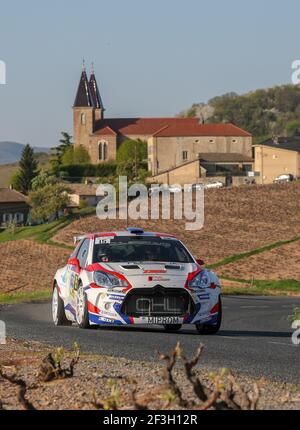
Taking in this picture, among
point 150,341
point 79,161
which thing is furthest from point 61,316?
point 79,161

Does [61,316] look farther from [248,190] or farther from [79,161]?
[79,161]

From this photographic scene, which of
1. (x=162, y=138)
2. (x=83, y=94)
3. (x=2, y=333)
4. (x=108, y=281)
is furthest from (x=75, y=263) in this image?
(x=83, y=94)

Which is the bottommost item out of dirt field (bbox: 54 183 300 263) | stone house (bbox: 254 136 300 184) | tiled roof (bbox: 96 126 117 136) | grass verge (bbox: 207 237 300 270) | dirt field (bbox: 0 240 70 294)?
dirt field (bbox: 0 240 70 294)

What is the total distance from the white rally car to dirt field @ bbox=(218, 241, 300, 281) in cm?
3875

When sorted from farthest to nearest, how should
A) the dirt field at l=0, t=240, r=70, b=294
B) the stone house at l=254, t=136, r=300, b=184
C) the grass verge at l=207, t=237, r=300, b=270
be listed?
the stone house at l=254, t=136, r=300, b=184, the grass verge at l=207, t=237, r=300, b=270, the dirt field at l=0, t=240, r=70, b=294

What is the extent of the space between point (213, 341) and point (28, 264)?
188ft

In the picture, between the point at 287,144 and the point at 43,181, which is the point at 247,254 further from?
the point at 287,144

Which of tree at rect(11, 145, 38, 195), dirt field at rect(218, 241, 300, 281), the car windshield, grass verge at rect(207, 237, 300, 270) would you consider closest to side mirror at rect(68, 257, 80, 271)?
the car windshield

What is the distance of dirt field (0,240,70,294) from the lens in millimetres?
61438

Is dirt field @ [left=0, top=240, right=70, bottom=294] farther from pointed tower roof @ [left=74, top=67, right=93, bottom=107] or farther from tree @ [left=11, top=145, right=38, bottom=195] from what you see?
pointed tower roof @ [left=74, top=67, right=93, bottom=107]

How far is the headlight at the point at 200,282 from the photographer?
16.7m

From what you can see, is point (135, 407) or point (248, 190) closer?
point (135, 407)

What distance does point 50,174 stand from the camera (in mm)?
153750
